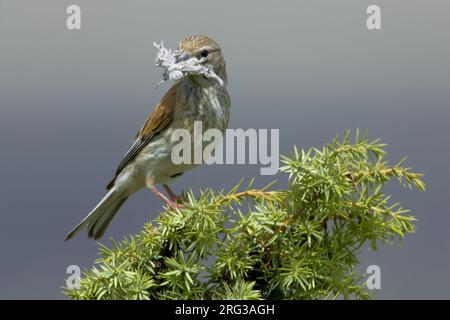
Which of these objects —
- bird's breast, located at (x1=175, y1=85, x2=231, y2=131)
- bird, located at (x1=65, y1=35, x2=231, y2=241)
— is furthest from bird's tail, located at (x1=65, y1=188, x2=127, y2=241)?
bird's breast, located at (x1=175, y1=85, x2=231, y2=131)

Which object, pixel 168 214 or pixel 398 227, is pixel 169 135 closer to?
pixel 168 214

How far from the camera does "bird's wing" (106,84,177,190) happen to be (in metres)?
3.27

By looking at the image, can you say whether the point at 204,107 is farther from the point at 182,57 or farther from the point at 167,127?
the point at 182,57

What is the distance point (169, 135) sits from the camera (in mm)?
3256

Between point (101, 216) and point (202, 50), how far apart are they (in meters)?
0.93

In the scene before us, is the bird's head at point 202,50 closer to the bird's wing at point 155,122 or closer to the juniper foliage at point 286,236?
the bird's wing at point 155,122

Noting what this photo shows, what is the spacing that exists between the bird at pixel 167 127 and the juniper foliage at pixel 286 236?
2.77 feet

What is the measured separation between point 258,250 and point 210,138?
957mm

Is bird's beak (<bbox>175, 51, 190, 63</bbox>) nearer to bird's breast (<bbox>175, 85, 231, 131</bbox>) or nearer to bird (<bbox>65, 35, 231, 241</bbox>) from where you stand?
bird (<bbox>65, 35, 231, 241</bbox>)

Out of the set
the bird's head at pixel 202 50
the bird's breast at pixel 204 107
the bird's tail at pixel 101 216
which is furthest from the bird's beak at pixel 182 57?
the bird's tail at pixel 101 216

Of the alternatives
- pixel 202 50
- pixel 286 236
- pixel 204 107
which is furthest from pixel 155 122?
pixel 286 236

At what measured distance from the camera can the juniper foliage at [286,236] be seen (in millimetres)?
2152

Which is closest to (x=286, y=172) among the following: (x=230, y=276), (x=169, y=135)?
(x=230, y=276)

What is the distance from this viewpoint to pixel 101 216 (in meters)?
3.38
